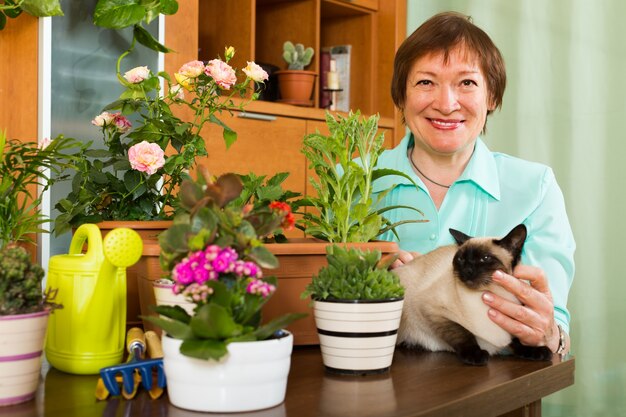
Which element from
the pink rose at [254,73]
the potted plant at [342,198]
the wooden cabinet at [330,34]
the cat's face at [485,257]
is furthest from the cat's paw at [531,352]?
the wooden cabinet at [330,34]

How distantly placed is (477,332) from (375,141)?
343 millimetres

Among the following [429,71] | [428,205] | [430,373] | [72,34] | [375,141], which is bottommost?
[430,373]

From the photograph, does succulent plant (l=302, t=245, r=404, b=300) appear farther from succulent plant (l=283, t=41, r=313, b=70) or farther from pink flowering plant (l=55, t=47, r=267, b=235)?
succulent plant (l=283, t=41, r=313, b=70)

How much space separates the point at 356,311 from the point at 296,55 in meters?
2.36

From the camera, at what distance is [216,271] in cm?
80

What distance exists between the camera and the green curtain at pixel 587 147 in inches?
119

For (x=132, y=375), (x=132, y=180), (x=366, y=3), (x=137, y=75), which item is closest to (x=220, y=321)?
(x=132, y=375)

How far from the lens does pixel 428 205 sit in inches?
70.5

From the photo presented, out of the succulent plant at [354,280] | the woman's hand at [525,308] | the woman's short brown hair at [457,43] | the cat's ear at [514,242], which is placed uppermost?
the woman's short brown hair at [457,43]

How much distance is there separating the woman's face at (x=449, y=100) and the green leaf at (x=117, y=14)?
92 centimetres

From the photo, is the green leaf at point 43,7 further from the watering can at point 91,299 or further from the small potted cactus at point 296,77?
the watering can at point 91,299

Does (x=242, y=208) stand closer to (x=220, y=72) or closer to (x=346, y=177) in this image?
(x=346, y=177)

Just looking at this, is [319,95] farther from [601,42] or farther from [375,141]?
[375,141]

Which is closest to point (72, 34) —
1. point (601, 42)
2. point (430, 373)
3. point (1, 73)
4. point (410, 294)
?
point (1, 73)
